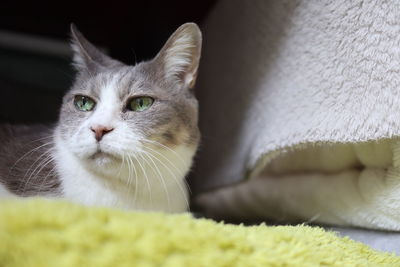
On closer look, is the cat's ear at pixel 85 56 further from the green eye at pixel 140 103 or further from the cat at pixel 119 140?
the green eye at pixel 140 103

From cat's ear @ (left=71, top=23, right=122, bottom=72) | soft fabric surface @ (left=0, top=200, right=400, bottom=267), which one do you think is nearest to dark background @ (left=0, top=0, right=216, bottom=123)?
cat's ear @ (left=71, top=23, right=122, bottom=72)

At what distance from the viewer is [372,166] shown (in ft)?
3.67

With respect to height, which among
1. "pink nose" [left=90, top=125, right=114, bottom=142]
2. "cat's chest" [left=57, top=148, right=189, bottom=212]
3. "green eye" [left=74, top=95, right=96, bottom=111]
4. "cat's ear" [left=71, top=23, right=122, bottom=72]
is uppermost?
"cat's ear" [left=71, top=23, right=122, bottom=72]

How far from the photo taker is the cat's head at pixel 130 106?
0.99m

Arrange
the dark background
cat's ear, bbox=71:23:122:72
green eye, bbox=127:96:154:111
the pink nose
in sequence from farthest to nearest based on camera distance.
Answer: the dark background → cat's ear, bbox=71:23:122:72 → green eye, bbox=127:96:154:111 → the pink nose

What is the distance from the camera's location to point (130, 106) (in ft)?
3.57

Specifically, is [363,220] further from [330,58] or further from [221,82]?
[221,82]

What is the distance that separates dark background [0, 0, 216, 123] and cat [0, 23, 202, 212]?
707 millimetres

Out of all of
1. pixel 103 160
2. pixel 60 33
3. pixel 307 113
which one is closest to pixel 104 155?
pixel 103 160

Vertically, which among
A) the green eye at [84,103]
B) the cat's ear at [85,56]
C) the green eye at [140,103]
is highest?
the cat's ear at [85,56]

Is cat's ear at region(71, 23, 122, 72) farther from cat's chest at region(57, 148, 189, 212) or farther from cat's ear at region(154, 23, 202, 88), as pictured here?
cat's chest at region(57, 148, 189, 212)

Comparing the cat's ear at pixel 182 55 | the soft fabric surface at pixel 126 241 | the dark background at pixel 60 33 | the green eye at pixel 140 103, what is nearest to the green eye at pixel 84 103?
the green eye at pixel 140 103

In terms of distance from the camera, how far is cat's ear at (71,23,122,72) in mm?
1216

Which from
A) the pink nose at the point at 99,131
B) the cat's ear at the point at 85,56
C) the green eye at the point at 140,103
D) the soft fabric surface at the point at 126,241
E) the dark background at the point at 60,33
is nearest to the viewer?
the soft fabric surface at the point at 126,241
